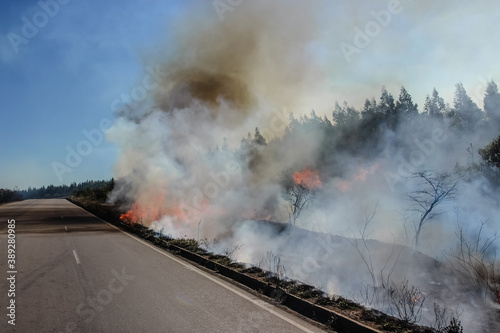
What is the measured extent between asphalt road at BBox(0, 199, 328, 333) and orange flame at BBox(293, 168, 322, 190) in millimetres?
18463

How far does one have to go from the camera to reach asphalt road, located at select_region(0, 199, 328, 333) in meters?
4.53

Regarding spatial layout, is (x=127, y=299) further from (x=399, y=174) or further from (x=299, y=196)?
(x=399, y=174)

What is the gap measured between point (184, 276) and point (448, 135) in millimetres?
27853

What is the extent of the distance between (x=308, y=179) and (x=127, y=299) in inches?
908

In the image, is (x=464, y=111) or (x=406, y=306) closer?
(x=406, y=306)

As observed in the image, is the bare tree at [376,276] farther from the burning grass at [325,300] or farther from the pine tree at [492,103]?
the pine tree at [492,103]

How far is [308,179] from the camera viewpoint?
2752 cm

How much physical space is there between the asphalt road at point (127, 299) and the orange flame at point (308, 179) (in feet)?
60.6

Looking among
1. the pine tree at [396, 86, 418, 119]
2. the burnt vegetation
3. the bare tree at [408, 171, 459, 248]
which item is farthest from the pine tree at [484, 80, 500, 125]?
the bare tree at [408, 171, 459, 248]

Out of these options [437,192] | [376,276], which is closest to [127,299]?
[376,276]

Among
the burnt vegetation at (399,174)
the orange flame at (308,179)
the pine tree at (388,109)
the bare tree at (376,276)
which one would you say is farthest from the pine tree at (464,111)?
the bare tree at (376,276)

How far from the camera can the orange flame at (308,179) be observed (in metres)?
26.8

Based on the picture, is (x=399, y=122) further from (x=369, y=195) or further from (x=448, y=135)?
(x=369, y=195)

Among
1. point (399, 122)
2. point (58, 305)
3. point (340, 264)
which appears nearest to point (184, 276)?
point (58, 305)
